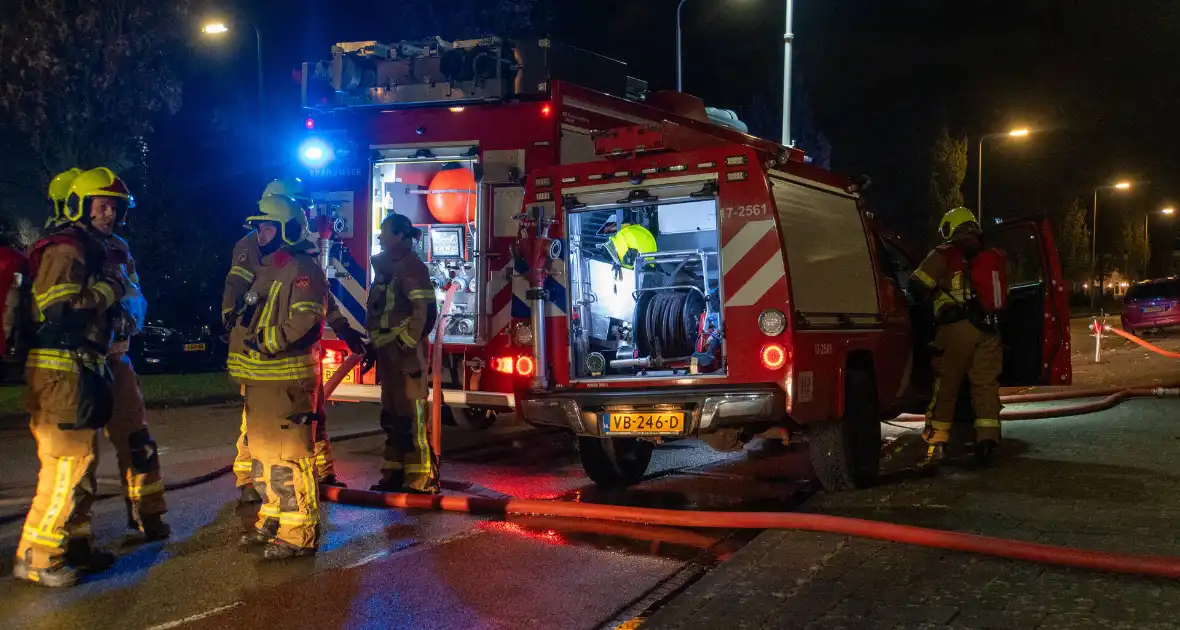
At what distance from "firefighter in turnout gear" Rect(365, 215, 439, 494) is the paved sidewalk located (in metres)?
2.58

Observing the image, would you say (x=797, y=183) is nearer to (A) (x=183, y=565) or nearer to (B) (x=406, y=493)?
(B) (x=406, y=493)

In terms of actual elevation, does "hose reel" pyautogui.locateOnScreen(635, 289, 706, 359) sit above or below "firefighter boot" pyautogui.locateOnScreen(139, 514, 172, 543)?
above

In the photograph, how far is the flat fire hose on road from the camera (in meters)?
4.42

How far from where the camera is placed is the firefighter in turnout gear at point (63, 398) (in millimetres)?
4797

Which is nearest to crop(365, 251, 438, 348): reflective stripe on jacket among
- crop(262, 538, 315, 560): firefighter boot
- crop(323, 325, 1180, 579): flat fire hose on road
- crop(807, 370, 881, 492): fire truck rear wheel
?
crop(323, 325, 1180, 579): flat fire hose on road

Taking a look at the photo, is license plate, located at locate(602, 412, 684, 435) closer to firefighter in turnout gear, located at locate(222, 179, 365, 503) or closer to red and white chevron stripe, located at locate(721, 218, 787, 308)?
red and white chevron stripe, located at locate(721, 218, 787, 308)

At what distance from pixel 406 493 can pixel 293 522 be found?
1.44 m

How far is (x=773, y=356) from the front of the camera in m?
5.91

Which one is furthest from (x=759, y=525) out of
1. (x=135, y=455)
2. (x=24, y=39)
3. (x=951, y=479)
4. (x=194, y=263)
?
(x=194, y=263)

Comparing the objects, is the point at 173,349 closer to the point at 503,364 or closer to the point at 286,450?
the point at 503,364

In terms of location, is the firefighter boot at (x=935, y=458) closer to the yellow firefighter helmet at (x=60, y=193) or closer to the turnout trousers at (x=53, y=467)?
the turnout trousers at (x=53, y=467)

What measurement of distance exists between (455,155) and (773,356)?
11.7 ft

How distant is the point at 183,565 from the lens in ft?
16.9

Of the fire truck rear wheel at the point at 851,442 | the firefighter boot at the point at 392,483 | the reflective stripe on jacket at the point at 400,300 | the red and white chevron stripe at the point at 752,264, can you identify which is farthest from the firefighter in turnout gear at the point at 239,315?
the fire truck rear wheel at the point at 851,442
